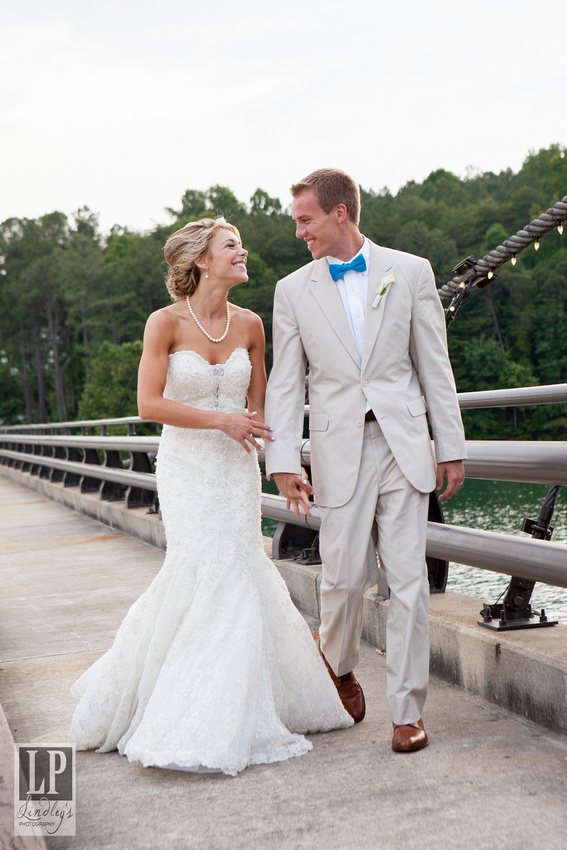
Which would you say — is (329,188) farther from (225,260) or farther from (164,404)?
(164,404)

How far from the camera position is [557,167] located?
74.2m

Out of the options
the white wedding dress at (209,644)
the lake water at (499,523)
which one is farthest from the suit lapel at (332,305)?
the lake water at (499,523)

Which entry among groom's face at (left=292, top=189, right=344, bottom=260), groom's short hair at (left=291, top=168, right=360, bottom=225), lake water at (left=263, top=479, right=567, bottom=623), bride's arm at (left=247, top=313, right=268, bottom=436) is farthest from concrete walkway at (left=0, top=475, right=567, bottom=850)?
groom's short hair at (left=291, top=168, right=360, bottom=225)

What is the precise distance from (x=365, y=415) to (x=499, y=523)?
15.0ft

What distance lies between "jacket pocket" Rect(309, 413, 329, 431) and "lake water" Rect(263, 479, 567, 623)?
104cm

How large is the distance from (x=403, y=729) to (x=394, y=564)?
1.81ft

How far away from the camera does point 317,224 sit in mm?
3529

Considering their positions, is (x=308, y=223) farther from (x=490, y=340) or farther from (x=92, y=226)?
(x=92, y=226)

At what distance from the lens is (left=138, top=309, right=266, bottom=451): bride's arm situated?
12.3ft

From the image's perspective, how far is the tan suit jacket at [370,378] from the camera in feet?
11.0

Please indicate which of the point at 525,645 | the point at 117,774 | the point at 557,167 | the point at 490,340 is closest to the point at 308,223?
the point at 525,645

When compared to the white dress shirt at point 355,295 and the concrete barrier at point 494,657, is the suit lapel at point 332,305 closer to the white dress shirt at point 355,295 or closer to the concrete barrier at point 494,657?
the white dress shirt at point 355,295

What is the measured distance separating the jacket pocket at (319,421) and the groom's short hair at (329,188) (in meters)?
0.75

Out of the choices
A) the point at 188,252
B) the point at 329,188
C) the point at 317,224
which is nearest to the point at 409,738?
the point at 317,224
